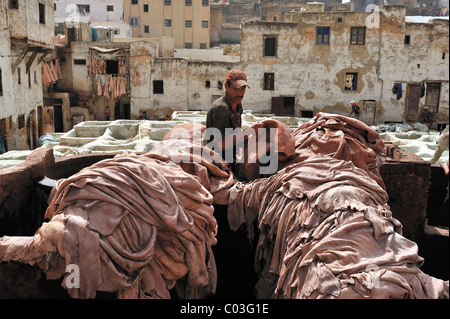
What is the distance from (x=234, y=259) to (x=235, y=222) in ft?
1.55

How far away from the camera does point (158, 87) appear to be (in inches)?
1054

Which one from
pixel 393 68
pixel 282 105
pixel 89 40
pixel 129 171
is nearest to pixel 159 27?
pixel 89 40

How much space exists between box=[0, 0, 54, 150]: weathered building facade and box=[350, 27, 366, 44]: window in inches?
621

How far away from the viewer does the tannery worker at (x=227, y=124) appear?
17.2 ft

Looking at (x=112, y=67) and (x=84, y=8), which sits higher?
(x=84, y=8)

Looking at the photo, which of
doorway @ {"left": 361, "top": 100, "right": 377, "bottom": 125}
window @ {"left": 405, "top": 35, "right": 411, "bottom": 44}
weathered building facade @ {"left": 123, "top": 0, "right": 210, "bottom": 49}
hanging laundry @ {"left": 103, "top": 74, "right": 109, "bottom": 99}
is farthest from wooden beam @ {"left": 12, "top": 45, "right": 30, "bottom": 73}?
weathered building facade @ {"left": 123, "top": 0, "right": 210, "bottom": 49}

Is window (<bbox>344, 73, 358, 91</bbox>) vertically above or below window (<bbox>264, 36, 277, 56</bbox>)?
below

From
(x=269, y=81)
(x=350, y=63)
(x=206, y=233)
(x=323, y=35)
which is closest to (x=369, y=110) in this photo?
(x=350, y=63)

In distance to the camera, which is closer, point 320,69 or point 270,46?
point 270,46

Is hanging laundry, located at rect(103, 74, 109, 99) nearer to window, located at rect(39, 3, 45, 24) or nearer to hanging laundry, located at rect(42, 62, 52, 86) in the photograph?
hanging laundry, located at rect(42, 62, 52, 86)

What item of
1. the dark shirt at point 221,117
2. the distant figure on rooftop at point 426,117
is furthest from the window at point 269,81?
the dark shirt at point 221,117

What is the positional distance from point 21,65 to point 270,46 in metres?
13.4

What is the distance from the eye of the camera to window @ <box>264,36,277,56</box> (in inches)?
1027

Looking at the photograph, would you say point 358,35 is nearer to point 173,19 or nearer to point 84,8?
point 173,19
